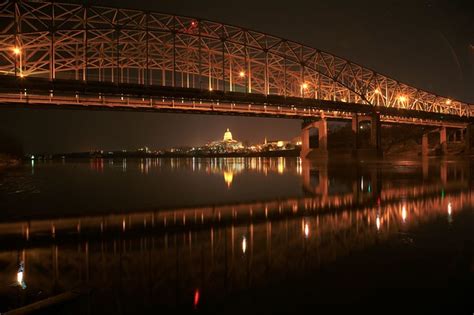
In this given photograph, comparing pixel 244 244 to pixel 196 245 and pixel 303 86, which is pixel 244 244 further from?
pixel 303 86

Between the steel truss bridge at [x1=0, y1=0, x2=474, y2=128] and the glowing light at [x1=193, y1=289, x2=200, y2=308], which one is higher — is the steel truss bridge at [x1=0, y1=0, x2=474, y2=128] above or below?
above

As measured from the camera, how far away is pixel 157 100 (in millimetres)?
66062

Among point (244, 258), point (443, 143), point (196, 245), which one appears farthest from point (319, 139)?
point (244, 258)

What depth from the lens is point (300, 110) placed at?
267 ft

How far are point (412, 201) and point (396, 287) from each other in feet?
32.9

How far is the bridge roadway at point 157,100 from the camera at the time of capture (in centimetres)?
5313

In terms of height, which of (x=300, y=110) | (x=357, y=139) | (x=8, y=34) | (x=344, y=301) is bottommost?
(x=344, y=301)

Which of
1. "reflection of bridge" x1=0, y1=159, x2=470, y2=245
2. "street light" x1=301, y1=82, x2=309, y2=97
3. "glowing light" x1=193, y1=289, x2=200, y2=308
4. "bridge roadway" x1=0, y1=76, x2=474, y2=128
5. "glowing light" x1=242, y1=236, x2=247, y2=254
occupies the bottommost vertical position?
"glowing light" x1=193, y1=289, x2=200, y2=308

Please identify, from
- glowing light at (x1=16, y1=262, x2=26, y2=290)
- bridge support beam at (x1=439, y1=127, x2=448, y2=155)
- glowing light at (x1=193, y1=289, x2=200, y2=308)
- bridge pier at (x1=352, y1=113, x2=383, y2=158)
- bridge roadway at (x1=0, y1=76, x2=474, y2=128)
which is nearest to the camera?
glowing light at (x1=193, y1=289, x2=200, y2=308)

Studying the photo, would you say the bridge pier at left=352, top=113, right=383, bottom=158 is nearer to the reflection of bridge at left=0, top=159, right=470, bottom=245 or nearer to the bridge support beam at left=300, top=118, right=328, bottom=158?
Result: the bridge support beam at left=300, top=118, right=328, bottom=158

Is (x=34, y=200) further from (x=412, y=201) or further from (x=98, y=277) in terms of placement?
(x=412, y=201)

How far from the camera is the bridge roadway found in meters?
53.1

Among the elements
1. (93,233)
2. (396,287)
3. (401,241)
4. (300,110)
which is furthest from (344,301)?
(300,110)

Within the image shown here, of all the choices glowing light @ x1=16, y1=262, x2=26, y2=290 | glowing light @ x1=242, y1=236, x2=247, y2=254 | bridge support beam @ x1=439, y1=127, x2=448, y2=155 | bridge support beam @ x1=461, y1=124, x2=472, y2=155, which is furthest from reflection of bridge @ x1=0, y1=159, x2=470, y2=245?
bridge support beam @ x1=439, y1=127, x2=448, y2=155
